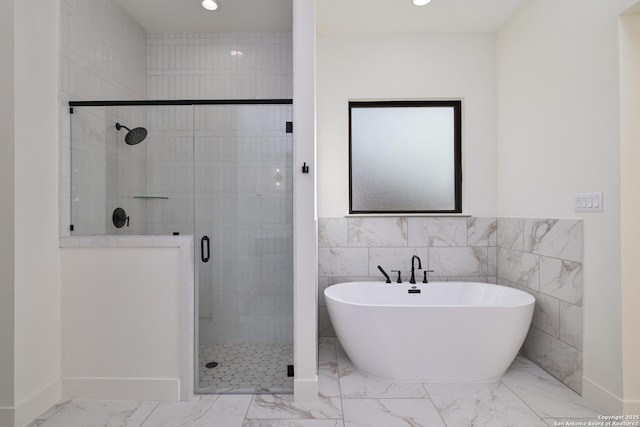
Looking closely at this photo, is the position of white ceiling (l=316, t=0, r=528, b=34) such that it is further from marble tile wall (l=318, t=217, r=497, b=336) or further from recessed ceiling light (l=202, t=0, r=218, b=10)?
marble tile wall (l=318, t=217, r=497, b=336)

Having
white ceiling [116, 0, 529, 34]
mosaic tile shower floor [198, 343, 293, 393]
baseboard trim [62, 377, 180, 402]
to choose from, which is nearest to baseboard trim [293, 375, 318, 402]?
mosaic tile shower floor [198, 343, 293, 393]

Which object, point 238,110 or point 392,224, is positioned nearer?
point 238,110

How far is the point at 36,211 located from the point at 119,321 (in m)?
0.81

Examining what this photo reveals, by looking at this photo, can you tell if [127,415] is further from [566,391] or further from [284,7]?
[284,7]

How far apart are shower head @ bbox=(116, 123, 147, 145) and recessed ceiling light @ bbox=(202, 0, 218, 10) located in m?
1.24

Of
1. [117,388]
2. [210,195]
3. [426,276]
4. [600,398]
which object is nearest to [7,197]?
[210,195]

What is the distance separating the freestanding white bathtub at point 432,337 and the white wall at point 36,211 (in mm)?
1750

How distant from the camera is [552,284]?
2.33 meters

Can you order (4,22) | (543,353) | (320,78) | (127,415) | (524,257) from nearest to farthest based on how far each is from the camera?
(4,22) → (127,415) → (543,353) → (524,257) → (320,78)

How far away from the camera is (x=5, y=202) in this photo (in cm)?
180

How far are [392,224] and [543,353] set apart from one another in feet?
4.85

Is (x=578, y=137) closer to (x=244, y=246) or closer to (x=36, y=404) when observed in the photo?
(x=244, y=246)

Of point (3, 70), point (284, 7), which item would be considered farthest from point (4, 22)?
point (284, 7)

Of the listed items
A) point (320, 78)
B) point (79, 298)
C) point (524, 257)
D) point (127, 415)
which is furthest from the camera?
point (320, 78)
